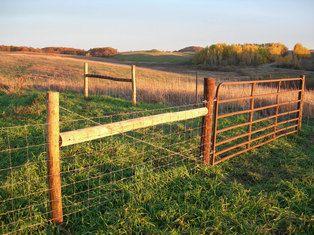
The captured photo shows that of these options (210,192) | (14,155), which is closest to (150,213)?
(210,192)

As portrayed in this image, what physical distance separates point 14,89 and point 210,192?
12.1 metres

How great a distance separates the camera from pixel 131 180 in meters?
6.02

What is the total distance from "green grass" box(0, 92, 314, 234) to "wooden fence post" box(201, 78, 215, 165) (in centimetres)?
27

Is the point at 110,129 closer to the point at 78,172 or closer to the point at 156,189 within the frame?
the point at 156,189

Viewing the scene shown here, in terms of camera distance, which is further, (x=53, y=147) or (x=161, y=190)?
(x=161, y=190)

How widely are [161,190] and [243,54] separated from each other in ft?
163

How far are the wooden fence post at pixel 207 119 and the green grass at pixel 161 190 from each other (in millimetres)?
274

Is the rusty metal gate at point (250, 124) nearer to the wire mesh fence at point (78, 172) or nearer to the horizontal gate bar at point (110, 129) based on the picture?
Answer: the wire mesh fence at point (78, 172)

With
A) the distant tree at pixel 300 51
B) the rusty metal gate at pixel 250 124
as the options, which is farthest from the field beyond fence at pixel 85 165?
the distant tree at pixel 300 51

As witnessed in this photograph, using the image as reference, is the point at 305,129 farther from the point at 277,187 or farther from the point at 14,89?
the point at 14,89

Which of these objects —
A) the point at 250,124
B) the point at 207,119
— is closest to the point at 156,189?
the point at 207,119

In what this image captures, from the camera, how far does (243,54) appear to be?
172 feet

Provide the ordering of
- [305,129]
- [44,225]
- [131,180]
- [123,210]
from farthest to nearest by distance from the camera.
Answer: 1. [305,129]
2. [131,180]
3. [123,210]
4. [44,225]

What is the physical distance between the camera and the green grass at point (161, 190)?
467 cm
